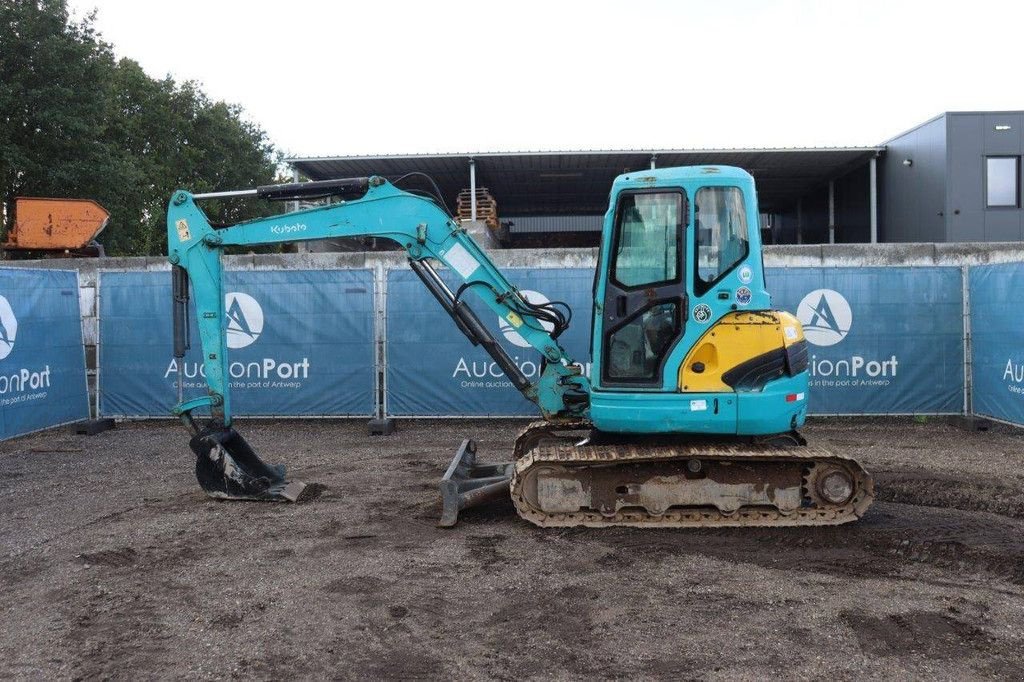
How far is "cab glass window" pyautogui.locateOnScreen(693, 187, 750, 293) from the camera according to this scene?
6090mm

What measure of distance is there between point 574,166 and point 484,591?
763 inches

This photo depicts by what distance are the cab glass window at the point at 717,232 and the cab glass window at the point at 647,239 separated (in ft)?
0.55

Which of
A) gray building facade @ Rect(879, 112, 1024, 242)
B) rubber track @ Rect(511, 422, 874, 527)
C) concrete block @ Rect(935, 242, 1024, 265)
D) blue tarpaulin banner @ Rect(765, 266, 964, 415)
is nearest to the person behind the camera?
rubber track @ Rect(511, 422, 874, 527)

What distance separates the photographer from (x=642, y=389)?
20.3 feet

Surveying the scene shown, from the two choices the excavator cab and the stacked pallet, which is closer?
the excavator cab

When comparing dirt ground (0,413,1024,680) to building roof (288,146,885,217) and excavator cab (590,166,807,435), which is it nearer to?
excavator cab (590,166,807,435)

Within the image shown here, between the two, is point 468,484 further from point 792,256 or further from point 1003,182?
point 1003,182

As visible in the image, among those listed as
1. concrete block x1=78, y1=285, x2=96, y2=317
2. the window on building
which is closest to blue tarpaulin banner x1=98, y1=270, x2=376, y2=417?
concrete block x1=78, y1=285, x2=96, y2=317

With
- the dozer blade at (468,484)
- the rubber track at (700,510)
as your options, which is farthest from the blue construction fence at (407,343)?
the rubber track at (700,510)

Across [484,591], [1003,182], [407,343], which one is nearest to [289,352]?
[407,343]

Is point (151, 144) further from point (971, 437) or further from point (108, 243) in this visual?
point (971, 437)

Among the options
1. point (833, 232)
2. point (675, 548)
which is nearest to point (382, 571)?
point (675, 548)

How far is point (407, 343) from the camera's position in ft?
37.7

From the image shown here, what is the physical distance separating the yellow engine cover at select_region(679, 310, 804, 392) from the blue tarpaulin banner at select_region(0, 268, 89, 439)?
8963 mm
